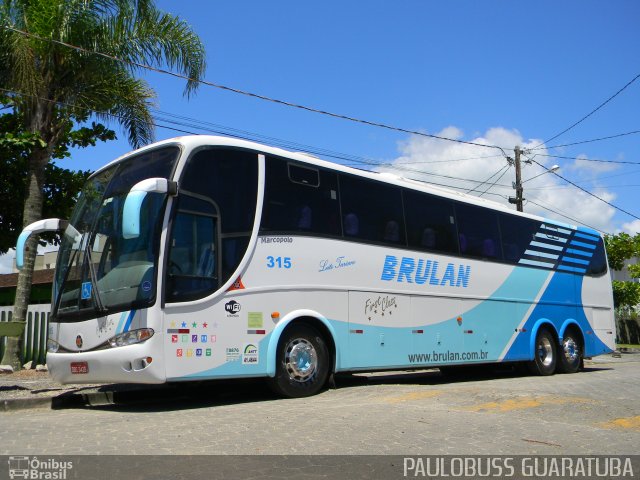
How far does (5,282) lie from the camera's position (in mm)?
29062

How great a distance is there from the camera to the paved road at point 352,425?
6137mm

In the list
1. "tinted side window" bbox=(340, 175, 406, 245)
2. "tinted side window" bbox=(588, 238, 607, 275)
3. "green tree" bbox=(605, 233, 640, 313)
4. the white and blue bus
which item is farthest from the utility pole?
"tinted side window" bbox=(340, 175, 406, 245)

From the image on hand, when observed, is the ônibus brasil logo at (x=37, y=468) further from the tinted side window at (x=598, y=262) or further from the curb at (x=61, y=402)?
the tinted side window at (x=598, y=262)

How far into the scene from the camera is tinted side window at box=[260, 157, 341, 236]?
9.57m

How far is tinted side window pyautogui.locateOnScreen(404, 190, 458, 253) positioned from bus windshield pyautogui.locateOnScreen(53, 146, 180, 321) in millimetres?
4797

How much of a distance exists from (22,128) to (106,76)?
7.10 feet

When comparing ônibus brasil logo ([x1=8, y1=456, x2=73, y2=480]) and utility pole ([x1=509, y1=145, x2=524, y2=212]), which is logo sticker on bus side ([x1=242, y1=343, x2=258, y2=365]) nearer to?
ônibus brasil logo ([x1=8, y1=456, x2=73, y2=480])

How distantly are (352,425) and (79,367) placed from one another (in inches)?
146

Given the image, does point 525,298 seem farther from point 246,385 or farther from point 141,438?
point 141,438

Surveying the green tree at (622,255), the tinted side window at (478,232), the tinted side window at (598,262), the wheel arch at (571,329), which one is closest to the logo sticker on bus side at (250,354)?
the tinted side window at (478,232)

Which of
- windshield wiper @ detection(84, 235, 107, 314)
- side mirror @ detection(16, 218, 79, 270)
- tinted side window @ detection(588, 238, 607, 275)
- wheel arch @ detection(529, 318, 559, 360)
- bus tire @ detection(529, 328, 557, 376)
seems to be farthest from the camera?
tinted side window @ detection(588, 238, 607, 275)

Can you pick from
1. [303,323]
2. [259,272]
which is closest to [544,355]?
[303,323]

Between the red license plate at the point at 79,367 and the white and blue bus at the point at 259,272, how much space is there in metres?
0.02

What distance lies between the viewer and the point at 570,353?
15.9m
